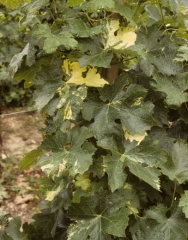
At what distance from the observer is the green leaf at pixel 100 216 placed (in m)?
1.27

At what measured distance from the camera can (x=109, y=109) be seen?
1.33 meters

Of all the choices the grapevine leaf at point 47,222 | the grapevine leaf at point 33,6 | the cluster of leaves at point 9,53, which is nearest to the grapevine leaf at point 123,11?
the grapevine leaf at point 33,6

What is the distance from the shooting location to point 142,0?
1426 millimetres

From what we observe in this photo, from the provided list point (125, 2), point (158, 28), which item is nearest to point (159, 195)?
point (158, 28)

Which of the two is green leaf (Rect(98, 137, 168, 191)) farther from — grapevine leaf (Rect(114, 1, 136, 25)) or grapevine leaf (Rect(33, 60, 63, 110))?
grapevine leaf (Rect(114, 1, 136, 25))

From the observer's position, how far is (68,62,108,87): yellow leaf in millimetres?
1325

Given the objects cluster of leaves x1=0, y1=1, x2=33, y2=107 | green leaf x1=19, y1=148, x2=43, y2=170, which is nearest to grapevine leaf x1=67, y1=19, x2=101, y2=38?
green leaf x1=19, y1=148, x2=43, y2=170

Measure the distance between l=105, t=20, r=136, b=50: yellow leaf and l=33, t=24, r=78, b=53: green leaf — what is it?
13cm

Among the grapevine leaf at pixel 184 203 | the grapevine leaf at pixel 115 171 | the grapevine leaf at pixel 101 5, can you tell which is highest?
the grapevine leaf at pixel 101 5

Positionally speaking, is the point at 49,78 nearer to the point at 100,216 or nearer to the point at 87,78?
the point at 87,78

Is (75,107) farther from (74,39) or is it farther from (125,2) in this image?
(125,2)

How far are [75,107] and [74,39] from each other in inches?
8.6

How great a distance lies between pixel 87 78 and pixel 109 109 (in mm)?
126

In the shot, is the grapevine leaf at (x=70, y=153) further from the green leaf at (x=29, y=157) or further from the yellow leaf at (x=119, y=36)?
the yellow leaf at (x=119, y=36)
